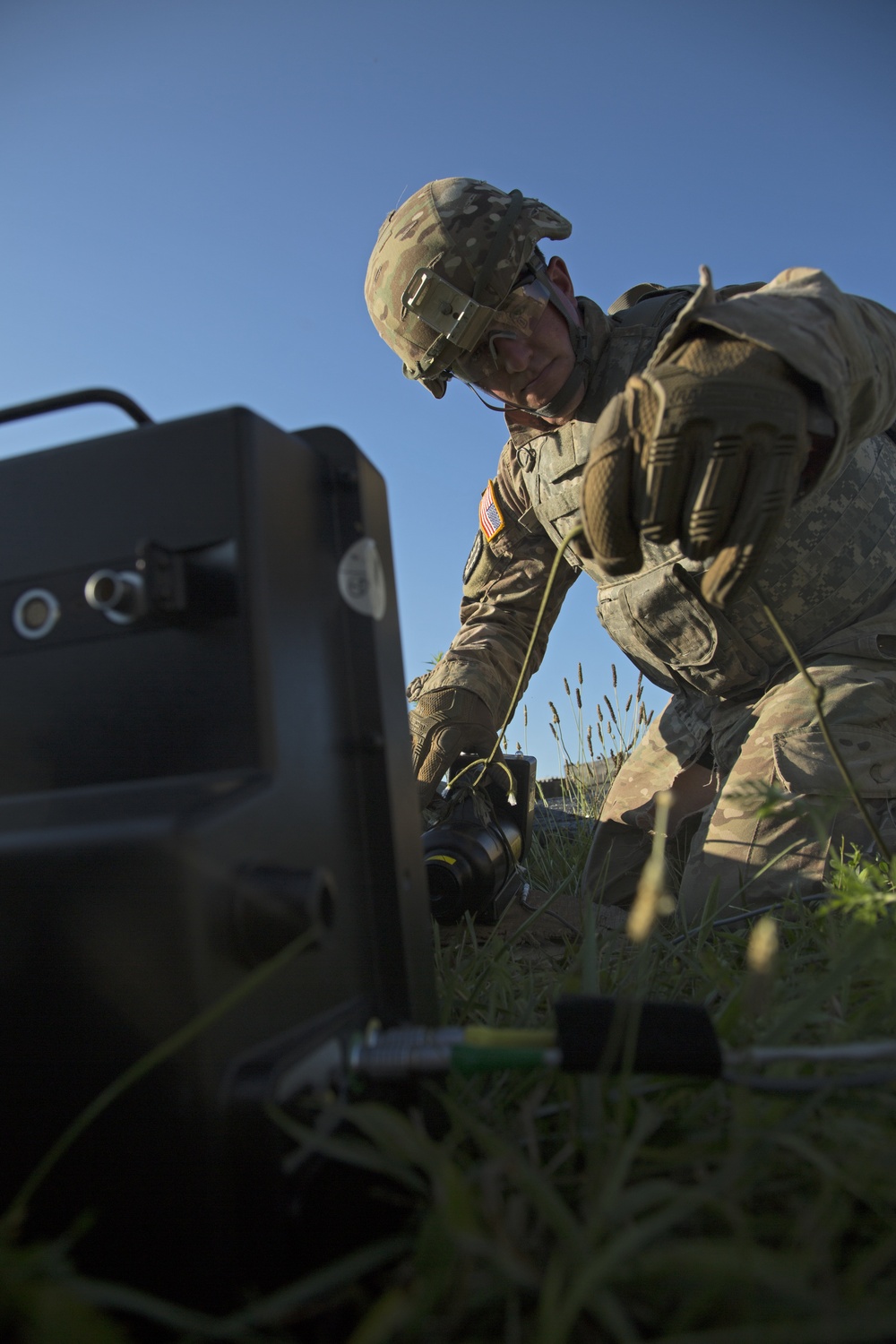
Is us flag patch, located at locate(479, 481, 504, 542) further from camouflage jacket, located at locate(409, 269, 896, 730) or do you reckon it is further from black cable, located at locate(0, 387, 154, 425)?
black cable, located at locate(0, 387, 154, 425)

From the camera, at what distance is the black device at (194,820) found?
1.94 feet

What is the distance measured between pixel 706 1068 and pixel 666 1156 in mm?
79

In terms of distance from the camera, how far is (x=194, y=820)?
1.96ft

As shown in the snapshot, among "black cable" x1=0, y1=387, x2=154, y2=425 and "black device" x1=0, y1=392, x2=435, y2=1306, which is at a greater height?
"black cable" x1=0, y1=387, x2=154, y2=425

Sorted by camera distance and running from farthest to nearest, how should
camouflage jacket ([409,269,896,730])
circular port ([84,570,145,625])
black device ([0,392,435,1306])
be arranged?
1. camouflage jacket ([409,269,896,730])
2. circular port ([84,570,145,625])
3. black device ([0,392,435,1306])

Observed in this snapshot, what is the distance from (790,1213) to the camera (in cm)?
64

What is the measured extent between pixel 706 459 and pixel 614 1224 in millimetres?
796

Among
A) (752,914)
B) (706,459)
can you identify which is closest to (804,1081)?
(706,459)

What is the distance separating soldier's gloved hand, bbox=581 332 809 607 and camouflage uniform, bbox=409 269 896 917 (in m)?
0.39

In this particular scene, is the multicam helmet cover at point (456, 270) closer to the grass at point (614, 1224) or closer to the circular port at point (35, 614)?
the circular port at point (35, 614)

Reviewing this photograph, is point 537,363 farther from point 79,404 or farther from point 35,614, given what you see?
point 35,614

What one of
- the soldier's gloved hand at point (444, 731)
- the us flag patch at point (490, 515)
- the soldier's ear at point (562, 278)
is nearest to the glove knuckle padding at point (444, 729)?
the soldier's gloved hand at point (444, 731)

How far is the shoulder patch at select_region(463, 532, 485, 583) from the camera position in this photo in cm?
302

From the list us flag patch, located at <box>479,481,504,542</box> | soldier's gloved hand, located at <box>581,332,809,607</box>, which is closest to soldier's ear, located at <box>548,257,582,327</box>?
us flag patch, located at <box>479,481,504,542</box>
